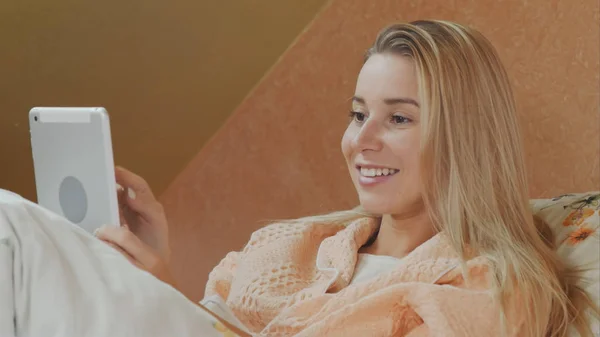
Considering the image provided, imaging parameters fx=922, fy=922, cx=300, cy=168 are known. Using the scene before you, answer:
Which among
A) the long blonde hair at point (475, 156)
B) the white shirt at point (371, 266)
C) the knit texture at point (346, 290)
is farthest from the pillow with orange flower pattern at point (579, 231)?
the white shirt at point (371, 266)

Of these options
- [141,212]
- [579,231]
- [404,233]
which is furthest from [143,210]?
[579,231]

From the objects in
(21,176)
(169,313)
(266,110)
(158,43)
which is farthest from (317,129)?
(169,313)

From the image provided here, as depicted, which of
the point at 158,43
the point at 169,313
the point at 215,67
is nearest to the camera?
the point at 169,313

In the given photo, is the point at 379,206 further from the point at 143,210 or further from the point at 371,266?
the point at 143,210

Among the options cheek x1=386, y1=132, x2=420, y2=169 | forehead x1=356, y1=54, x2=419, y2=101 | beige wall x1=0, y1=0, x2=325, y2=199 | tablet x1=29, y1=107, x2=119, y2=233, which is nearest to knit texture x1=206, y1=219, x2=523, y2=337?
cheek x1=386, y1=132, x2=420, y2=169

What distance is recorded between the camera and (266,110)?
79.4 inches

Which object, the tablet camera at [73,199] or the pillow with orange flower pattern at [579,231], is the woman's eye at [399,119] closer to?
the pillow with orange flower pattern at [579,231]

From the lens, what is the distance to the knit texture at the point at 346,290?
121 cm

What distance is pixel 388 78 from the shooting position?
133 cm

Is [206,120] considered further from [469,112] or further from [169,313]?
[169,313]

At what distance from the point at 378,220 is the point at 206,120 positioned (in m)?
0.65

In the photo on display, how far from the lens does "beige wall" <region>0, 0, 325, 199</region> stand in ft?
5.23

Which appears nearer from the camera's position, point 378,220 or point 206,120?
point 378,220

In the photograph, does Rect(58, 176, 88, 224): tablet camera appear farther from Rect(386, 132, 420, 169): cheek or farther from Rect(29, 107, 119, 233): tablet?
Rect(386, 132, 420, 169): cheek
